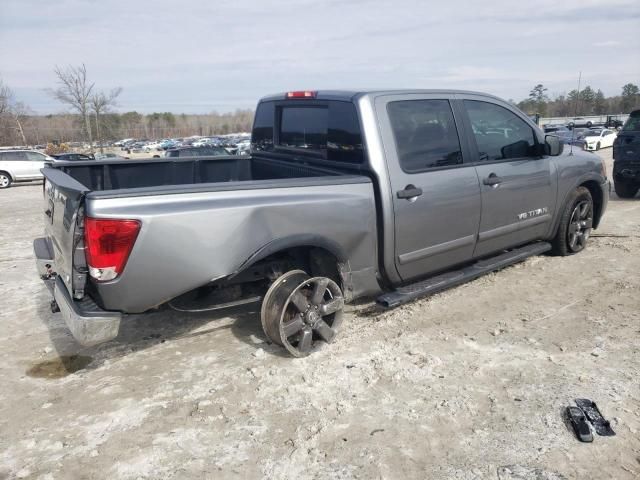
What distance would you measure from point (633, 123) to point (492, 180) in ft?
23.0

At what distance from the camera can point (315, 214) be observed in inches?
133

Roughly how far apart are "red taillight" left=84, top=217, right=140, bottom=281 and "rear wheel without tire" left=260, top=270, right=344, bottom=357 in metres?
1.02

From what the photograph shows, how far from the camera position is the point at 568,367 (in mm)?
3307

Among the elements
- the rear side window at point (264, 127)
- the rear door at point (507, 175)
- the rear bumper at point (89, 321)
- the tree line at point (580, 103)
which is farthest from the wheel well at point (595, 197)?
the tree line at point (580, 103)

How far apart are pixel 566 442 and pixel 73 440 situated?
105 inches

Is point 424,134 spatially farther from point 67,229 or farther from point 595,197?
point 595,197

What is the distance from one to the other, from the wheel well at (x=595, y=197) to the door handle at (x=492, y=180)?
6.59ft

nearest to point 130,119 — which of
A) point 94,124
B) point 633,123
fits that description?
point 94,124

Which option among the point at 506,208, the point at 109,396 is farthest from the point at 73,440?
the point at 506,208

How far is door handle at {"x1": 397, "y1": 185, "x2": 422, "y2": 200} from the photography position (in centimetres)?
368

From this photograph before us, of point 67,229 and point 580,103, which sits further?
point 580,103

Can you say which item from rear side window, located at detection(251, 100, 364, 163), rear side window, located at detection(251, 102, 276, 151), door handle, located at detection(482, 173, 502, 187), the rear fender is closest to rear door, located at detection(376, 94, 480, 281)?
door handle, located at detection(482, 173, 502, 187)

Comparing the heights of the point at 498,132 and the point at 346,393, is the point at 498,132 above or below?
above

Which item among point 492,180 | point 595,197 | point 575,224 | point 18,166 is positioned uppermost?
point 492,180
